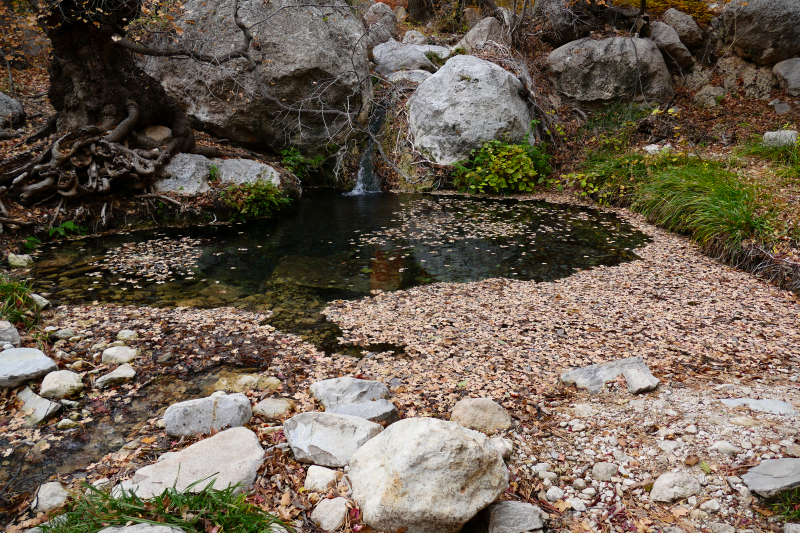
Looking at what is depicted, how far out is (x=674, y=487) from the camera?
256 centimetres

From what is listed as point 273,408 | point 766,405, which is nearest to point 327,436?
point 273,408

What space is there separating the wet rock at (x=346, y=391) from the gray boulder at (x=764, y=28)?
1482cm

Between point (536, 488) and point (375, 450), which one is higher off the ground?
point (375, 450)

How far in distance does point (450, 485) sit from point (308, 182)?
40.3 ft

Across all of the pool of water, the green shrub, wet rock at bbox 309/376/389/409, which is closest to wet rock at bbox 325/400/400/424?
wet rock at bbox 309/376/389/409

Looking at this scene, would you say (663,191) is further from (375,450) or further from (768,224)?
(375,450)

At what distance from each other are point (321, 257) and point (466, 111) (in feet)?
22.2

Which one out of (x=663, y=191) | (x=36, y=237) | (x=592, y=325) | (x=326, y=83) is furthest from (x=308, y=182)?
(x=592, y=325)

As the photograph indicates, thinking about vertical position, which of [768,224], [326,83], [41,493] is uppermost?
[326,83]

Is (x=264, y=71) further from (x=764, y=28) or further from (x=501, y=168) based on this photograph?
(x=764, y=28)

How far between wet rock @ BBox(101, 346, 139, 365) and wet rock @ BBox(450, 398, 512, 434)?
3118mm

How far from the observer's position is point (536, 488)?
276 centimetres

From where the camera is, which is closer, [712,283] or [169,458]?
[169,458]

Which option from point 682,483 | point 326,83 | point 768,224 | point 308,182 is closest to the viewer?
point 682,483
